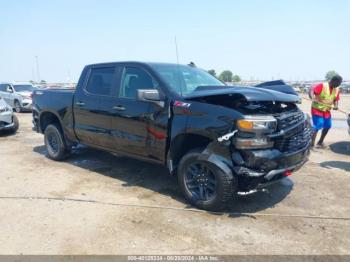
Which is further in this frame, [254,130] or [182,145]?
[182,145]

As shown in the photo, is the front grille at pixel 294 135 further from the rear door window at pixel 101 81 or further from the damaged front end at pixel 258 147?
the rear door window at pixel 101 81

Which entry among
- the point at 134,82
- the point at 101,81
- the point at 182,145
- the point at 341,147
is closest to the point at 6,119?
the point at 101,81

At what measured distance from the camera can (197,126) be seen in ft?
14.0

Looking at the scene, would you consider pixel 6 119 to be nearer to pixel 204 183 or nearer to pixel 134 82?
pixel 134 82

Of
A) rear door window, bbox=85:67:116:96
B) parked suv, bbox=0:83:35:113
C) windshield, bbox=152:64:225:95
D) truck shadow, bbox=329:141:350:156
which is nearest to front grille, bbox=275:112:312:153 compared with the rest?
windshield, bbox=152:64:225:95

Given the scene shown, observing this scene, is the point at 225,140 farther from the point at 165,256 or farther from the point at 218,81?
the point at 218,81

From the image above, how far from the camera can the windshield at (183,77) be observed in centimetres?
486

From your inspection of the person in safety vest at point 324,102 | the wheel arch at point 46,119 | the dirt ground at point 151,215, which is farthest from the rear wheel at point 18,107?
the person in safety vest at point 324,102

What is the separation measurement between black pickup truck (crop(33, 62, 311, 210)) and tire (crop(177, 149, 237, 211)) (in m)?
0.01

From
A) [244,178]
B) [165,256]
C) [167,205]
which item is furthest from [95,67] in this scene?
[165,256]

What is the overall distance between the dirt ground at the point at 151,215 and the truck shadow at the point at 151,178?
17mm

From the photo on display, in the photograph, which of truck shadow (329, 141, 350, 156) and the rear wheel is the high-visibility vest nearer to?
truck shadow (329, 141, 350, 156)

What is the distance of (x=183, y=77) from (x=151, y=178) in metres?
1.77

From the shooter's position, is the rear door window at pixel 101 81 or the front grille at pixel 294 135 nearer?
the front grille at pixel 294 135
